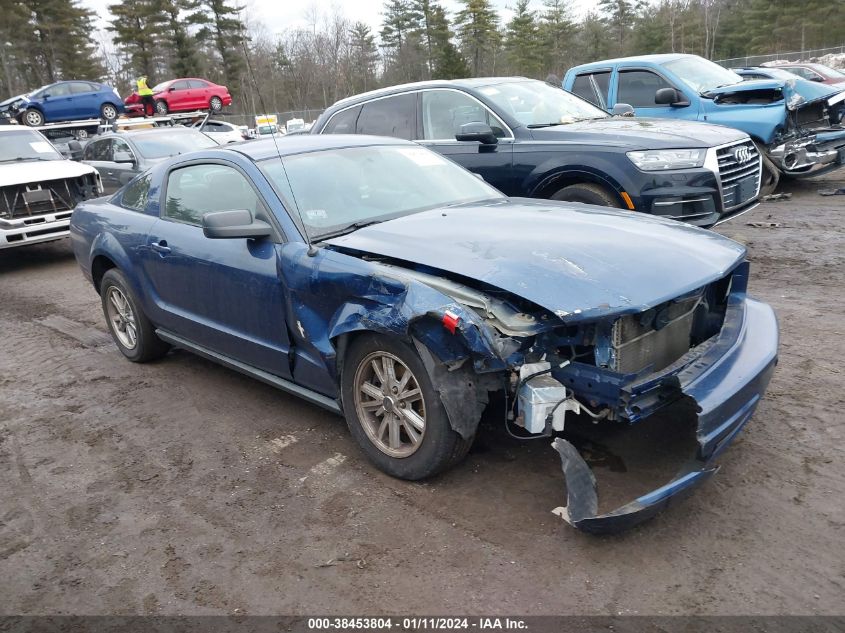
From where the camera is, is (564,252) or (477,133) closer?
(564,252)

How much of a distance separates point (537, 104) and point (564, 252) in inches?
176

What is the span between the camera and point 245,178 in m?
4.09

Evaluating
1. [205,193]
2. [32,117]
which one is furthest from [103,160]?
[32,117]

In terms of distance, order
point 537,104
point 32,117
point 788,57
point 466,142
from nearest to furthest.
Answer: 1. point 466,142
2. point 537,104
3. point 32,117
4. point 788,57

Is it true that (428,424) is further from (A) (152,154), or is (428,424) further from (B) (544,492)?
(A) (152,154)

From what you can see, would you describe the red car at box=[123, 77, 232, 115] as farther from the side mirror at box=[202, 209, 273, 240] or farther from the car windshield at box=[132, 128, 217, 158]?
the side mirror at box=[202, 209, 273, 240]

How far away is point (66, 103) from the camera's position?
2400 centimetres

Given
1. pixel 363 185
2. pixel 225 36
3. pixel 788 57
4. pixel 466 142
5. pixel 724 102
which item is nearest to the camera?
pixel 363 185

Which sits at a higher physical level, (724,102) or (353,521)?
(724,102)

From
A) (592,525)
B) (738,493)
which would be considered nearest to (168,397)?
(592,525)

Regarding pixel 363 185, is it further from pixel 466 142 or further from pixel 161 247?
pixel 466 142

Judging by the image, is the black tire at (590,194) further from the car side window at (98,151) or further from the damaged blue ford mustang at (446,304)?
the car side window at (98,151)

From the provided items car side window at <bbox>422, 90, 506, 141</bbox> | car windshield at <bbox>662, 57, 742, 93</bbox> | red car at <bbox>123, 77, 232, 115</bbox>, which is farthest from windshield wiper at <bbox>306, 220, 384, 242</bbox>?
red car at <bbox>123, 77, 232, 115</bbox>

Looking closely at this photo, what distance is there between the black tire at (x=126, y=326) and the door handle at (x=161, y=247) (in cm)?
57
